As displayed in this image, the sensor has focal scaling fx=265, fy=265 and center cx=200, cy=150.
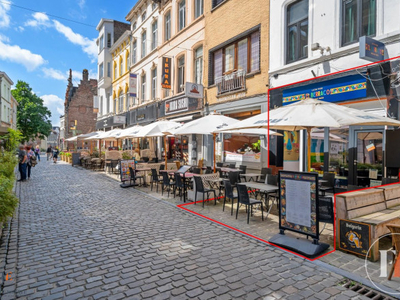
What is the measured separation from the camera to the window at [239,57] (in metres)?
12.2

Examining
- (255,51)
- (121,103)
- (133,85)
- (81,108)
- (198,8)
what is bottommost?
(255,51)

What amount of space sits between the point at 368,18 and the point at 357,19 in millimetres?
333

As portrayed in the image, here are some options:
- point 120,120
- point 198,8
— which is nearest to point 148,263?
point 198,8

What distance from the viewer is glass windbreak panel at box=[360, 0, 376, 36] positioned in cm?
785

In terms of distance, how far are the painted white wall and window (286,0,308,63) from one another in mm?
205

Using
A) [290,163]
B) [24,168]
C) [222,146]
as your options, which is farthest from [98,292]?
[24,168]

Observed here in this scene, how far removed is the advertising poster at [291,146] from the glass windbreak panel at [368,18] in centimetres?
393

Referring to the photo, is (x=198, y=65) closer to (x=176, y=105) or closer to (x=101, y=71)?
(x=176, y=105)

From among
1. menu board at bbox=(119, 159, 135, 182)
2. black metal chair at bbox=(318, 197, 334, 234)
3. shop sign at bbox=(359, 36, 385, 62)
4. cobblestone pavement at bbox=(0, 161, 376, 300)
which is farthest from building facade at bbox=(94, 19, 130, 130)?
black metal chair at bbox=(318, 197, 334, 234)

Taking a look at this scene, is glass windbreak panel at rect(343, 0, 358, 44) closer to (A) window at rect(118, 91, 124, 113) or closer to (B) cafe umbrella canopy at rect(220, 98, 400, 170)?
(B) cafe umbrella canopy at rect(220, 98, 400, 170)

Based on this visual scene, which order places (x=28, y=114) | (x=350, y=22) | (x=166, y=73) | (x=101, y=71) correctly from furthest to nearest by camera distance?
(x=28, y=114)
(x=101, y=71)
(x=166, y=73)
(x=350, y=22)

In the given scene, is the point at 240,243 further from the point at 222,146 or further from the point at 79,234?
the point at 222,146

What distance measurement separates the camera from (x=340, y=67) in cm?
851

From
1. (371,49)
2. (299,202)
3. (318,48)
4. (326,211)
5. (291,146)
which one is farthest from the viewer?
(291,146)
